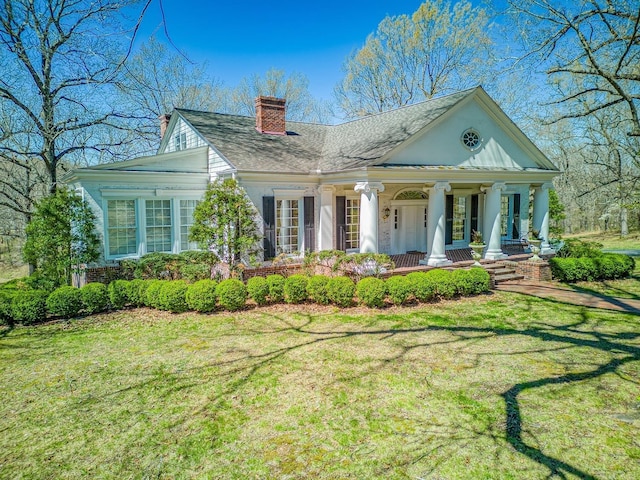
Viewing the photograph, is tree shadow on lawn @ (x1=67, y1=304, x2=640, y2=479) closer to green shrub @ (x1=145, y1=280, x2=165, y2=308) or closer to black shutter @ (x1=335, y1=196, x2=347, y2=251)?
green shrub @ (x1=145, y1=280, x2=165, y2=308)

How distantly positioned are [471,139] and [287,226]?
288 inches

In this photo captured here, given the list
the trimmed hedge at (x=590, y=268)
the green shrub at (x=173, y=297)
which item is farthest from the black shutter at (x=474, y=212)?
the green shrub at (x=173, y=297)

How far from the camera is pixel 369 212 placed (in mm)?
12367

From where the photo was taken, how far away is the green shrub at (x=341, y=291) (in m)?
10.5

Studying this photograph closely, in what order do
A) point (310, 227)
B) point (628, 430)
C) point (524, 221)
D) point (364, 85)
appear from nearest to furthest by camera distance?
point (628, 430) → point (310, 227) → point (524, 221) → point (364, 85)

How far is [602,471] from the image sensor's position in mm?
4211

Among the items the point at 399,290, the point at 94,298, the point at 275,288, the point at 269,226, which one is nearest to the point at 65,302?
the point at 94,298

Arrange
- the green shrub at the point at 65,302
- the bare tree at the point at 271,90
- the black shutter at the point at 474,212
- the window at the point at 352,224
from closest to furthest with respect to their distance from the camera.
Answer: the green shrub at the point at 65,302 → the window at the point at 352,224 → the black shutter at the point at 474,212 → the bare tree at the point at 271,90

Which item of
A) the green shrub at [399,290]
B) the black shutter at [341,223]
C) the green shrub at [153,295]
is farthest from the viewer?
the black shutter at [341,223]

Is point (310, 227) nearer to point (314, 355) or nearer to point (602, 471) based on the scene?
point (314, 355)

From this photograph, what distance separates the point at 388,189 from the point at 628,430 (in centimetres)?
1173

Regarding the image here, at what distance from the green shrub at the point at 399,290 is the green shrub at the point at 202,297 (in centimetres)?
455

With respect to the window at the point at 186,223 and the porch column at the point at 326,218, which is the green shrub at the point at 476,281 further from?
the window at the point at 186,223

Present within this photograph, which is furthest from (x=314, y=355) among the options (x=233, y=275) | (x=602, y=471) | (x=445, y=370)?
(x=233, y=275)
